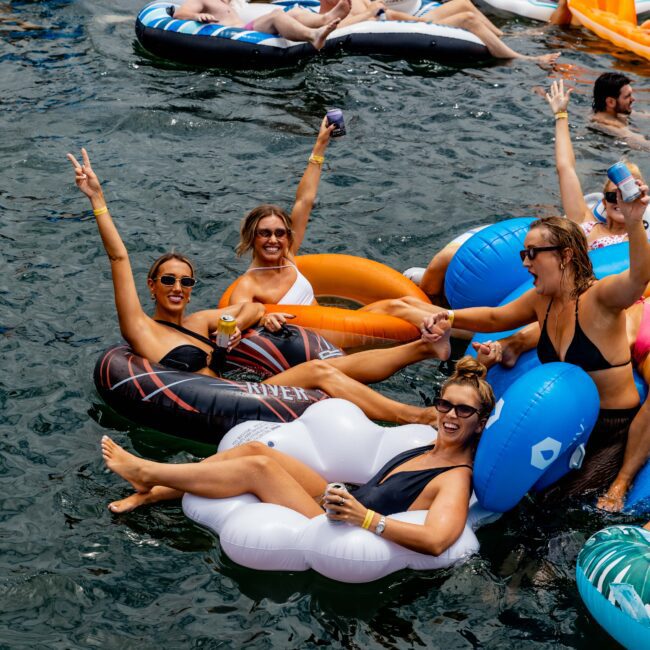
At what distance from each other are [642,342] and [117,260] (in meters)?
3.48

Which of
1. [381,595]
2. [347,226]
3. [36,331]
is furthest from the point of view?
[347,226]

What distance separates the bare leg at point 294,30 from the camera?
40.7ft

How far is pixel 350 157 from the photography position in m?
11.0

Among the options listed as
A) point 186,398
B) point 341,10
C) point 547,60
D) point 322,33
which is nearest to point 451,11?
point 547,60

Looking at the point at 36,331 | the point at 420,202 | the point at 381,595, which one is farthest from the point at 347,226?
the point at 381,595

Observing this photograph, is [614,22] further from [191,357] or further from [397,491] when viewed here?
[397,491]

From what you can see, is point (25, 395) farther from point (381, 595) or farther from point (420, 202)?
point (420, 202)

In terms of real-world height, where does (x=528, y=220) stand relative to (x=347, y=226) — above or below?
above

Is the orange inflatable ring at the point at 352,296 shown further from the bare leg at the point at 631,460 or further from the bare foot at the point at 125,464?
the bare leg at the point at 631,460

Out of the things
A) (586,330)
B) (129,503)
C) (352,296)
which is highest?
(586,330)

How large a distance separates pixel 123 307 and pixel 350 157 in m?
4.83

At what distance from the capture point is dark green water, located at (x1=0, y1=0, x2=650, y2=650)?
17.3ft

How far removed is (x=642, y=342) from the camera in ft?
19.8

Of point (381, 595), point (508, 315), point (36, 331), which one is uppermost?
point (508, 315)
